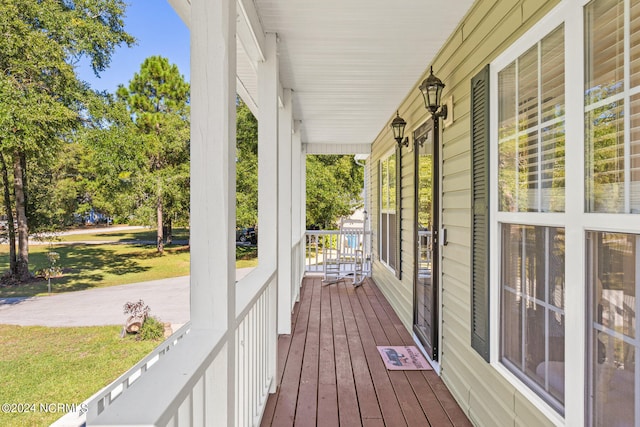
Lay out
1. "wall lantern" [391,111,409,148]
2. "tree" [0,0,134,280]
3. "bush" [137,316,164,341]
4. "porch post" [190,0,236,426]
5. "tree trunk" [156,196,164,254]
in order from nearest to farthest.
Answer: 1. "porch post" [190,0,236,426]
2. "tree" [0,0,134,280]
3. "wall lantern" [391,111,409,148]
4. "bush" [137,316,164,341]
5. "tree trunk" [156,196,164,254]

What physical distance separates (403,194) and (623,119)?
3522 millimetres

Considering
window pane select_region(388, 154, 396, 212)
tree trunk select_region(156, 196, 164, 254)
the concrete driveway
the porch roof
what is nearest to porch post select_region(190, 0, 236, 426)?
the porch roof

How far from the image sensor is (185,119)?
10656 mm

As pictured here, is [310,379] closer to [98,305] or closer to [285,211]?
[285,211]

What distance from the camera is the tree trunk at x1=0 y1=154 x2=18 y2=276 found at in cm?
274

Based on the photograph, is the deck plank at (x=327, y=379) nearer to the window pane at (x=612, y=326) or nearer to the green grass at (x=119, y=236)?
the window pane at (x=612, y=326)

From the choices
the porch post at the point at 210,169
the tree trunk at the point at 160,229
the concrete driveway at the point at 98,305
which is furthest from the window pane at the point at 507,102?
the tree trunk at the point at 160,229

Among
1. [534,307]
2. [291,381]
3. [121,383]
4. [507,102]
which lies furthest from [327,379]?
[507,102]

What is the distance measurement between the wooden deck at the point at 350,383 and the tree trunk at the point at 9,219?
255 centimetres

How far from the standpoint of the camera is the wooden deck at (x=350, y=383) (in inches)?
95.0

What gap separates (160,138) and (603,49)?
10394 millimetres

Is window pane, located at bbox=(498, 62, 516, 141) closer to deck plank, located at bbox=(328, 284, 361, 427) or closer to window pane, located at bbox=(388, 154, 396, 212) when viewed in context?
deck plank, located at bbox=(328, 284, 361, 427)

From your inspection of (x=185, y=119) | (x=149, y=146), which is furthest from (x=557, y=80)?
(x=185, y=119)

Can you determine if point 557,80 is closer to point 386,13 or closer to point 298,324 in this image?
point 386,13
